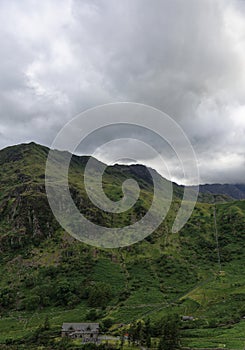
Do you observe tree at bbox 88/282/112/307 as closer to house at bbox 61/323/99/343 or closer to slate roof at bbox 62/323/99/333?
slate roof at bbox 62/323/99/333

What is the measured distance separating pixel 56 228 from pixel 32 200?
1788cm

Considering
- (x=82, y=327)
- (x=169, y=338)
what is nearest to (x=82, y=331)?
(x=82, y=327)

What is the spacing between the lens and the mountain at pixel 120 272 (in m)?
79.2

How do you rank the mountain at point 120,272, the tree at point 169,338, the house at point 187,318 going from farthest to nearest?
the mountain at point 120,272, the house at point 187,318, the tree at point 169,338

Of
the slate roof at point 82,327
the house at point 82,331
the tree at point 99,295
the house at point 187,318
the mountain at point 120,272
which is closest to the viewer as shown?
the house at point 82,331

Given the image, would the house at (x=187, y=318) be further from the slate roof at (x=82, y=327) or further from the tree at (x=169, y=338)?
the slate roof at (x=82, y=327)

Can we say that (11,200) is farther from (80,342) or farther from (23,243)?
(80,342)

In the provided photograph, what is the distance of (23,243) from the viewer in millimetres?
129500

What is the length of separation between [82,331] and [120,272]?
41.6m

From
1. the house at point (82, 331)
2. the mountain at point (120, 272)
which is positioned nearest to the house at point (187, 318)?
the mountain at point (120, 272)

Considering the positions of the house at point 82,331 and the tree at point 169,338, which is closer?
the tree at point 169,338

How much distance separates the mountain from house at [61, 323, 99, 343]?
274cm

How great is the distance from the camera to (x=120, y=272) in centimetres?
11138

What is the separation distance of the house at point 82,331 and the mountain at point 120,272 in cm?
274
